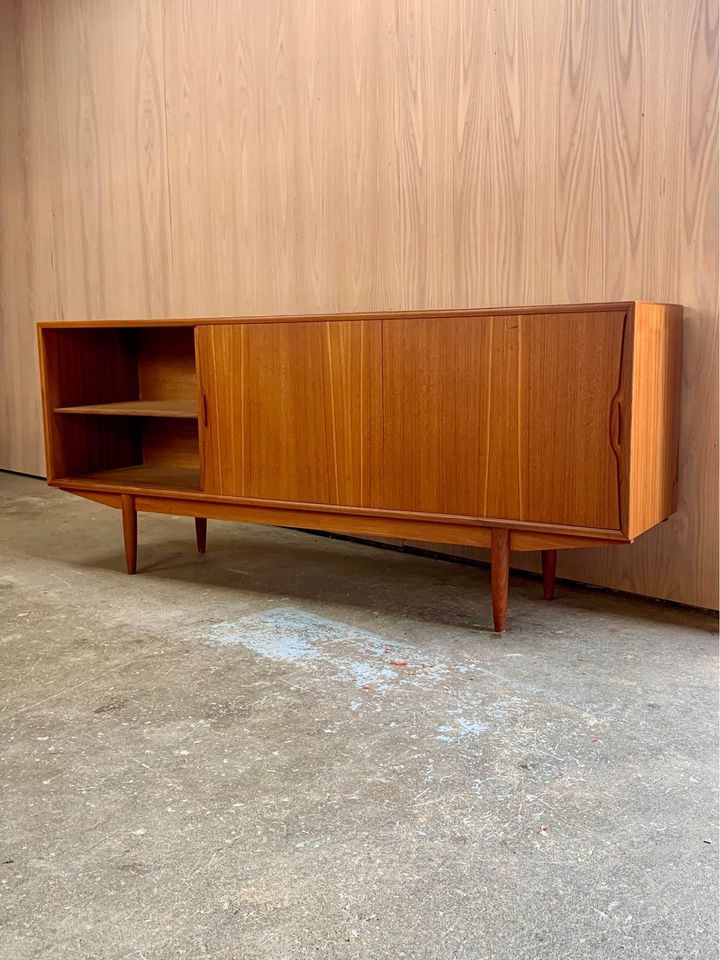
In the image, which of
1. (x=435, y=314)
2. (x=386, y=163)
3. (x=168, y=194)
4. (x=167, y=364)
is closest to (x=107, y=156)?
(x=168, y=194)

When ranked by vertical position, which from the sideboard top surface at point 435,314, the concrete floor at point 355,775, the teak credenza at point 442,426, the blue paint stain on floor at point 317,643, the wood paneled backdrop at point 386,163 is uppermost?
the wood paneled backdrop at point 386,163

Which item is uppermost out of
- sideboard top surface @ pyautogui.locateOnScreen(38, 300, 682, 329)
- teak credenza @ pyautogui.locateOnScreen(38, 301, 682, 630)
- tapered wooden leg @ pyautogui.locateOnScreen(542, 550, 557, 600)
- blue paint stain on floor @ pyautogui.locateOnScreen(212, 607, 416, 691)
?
sideboard top surface @ pyautogui.locateOnScreen(38, 300, 682, 329)

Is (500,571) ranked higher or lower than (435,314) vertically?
lower

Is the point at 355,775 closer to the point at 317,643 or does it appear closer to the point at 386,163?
the point at 317,643

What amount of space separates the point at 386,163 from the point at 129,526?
156cm

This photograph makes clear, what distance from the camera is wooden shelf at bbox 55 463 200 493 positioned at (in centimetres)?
310

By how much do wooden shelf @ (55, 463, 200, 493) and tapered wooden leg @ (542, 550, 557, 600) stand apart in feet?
3.68

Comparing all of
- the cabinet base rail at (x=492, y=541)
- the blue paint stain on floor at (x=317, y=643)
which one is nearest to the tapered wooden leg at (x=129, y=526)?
the cabinet base rail at (x=492, y=541)

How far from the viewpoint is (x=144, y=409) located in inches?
123

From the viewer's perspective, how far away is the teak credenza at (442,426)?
2285 mm

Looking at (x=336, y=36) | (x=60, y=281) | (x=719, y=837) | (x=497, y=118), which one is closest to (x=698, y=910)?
(x=719, y=837)

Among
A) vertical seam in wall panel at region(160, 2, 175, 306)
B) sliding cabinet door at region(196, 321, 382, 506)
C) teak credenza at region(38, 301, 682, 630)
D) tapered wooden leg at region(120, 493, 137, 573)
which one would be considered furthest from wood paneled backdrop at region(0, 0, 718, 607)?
A: tapered wooden leg at region(120, 493, 137, 573)

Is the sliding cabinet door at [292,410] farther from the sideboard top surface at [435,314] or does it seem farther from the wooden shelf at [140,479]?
the wooden shelf at [140,479]

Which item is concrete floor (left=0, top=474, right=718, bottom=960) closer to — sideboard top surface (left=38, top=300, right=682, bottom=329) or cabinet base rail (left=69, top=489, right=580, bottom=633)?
cabinet base rail (left=69, top=489, right=580, bottom=633)
